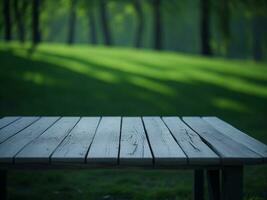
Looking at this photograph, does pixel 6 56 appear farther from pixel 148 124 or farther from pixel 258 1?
pixel 148 124

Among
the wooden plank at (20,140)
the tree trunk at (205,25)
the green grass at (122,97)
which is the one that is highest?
the tree trunk at (205,25)

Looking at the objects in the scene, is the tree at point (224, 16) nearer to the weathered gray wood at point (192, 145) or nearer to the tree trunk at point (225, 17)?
the tree trunk at point (225, 17)

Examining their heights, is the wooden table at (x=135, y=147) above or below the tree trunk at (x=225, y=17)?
below

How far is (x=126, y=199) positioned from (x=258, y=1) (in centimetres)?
1584

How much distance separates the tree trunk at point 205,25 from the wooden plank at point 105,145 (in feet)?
53.1

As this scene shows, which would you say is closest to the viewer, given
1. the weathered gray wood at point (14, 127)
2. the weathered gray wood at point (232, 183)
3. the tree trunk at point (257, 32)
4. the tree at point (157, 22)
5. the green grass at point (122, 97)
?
the weathered gray wood at point (232, 183)

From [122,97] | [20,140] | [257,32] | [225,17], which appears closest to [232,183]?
[20,140]

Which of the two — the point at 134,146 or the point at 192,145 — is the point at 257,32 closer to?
the point at 192,145

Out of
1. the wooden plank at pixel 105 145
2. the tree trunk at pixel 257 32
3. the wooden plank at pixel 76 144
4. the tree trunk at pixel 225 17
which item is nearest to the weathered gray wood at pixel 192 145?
the wooden plank at pixel 105 145

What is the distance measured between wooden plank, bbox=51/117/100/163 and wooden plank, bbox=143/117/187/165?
0.41 meters

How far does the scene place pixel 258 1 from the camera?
18906mm

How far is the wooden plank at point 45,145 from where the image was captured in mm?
2619

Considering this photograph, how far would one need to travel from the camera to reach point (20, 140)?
3.14m

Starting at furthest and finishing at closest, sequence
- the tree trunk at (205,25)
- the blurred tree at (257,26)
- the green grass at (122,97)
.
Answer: the blurred tree at (257,26), the tree trunk at (205,25), the green grass at (122,97)
